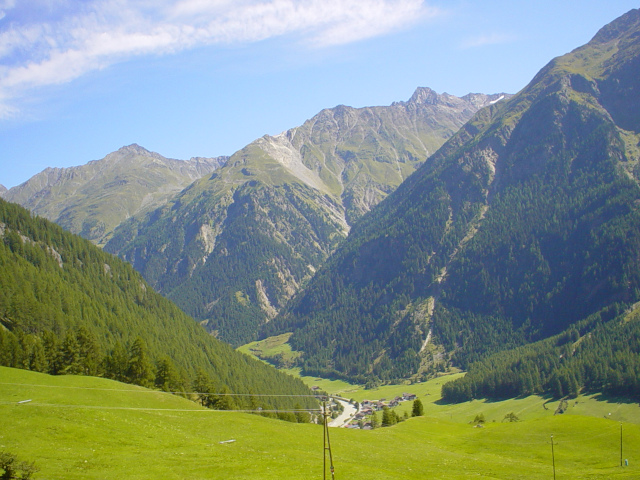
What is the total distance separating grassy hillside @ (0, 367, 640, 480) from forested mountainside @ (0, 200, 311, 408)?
866 inches

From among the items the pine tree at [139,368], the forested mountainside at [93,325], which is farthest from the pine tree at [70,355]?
the pine tree at [139,368]

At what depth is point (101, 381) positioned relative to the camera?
75.1 m

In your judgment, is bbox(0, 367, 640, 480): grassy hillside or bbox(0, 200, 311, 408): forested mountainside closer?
bbox(0, 367, 640, 480): grassy hillside

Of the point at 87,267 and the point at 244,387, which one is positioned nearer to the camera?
the point at 244,387

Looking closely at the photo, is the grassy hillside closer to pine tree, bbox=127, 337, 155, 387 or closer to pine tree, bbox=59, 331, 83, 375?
pine tree, bbox=59, 331, 83, 375

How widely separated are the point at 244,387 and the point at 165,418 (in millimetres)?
105778

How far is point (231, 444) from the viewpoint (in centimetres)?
5291

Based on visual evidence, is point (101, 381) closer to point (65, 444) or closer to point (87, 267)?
point (65, 444)

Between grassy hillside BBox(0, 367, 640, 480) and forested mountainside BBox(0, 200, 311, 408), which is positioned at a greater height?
forested mountainside BBox(0, 200, 311, 408)

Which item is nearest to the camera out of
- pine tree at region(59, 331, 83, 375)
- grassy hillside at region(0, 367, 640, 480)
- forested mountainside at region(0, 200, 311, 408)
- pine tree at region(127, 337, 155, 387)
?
grassy hillside at region(0, 367, 640, 480)

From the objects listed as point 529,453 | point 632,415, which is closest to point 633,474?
point 529,453

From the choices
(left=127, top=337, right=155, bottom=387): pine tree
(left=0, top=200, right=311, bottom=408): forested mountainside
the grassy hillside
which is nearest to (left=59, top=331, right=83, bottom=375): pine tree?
(left=0, top=200, right=311, bottom=408): forested mountainside

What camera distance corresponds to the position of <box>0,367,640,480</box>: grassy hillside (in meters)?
41.2

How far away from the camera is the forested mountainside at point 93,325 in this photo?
91.1 meters
